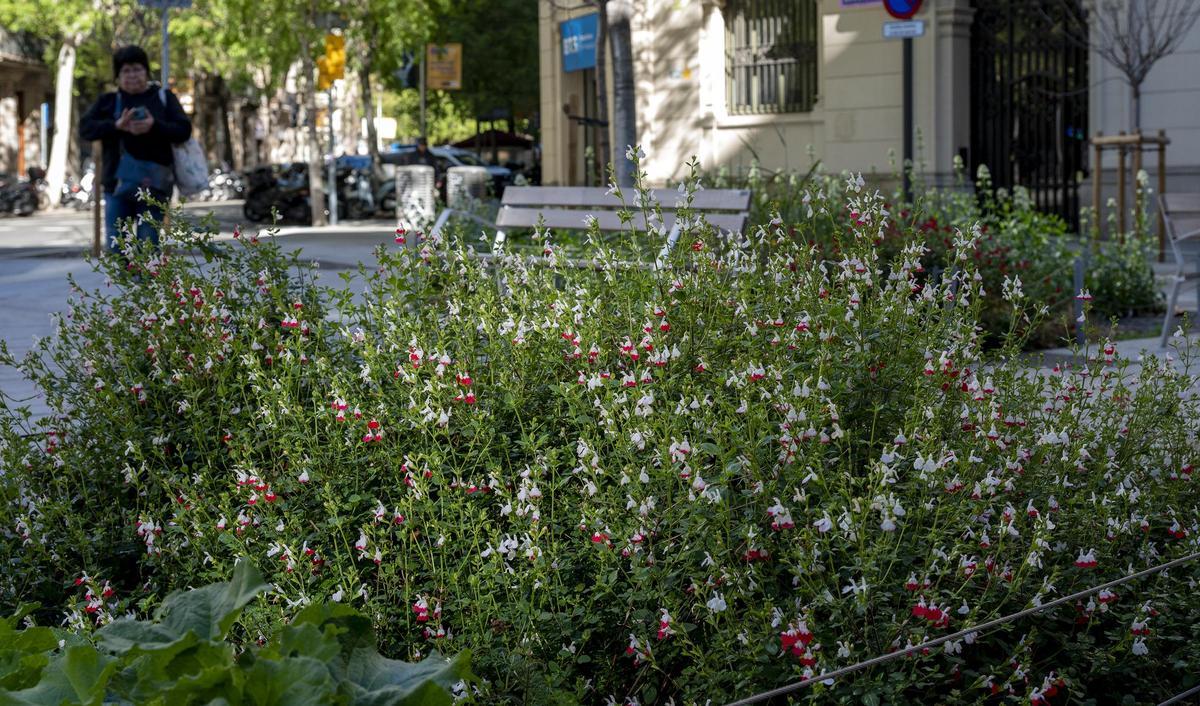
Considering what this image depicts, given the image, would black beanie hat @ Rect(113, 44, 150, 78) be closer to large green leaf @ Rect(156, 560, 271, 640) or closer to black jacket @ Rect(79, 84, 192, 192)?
black jacket @ Rect(79, 84, 192, 192)

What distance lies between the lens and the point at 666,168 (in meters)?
25.1

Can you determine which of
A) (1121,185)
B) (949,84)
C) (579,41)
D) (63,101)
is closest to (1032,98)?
(949,84)

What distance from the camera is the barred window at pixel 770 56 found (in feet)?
74.5

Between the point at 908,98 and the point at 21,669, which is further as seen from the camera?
the point at 908,98

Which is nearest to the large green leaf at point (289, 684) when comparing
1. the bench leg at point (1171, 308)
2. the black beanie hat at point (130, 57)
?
the bench leg at point (1171, 308)

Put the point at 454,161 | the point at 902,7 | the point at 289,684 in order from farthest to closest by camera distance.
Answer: the point at 454,161 < the point at 902,7 < the point at 289,684

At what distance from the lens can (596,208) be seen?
10039 millimetres

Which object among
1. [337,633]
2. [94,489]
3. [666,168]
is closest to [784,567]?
[337,633]

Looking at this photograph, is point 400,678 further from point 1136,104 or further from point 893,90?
point 893,90

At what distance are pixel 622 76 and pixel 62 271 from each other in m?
6.46

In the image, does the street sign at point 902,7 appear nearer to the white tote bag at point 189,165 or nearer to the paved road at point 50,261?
the paved road at point 50,261

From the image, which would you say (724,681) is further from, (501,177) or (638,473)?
(501,177)

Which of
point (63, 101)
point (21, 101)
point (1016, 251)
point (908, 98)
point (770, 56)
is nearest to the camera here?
point (1016, 251)

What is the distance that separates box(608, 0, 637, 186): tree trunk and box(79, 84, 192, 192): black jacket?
418 centimetres
